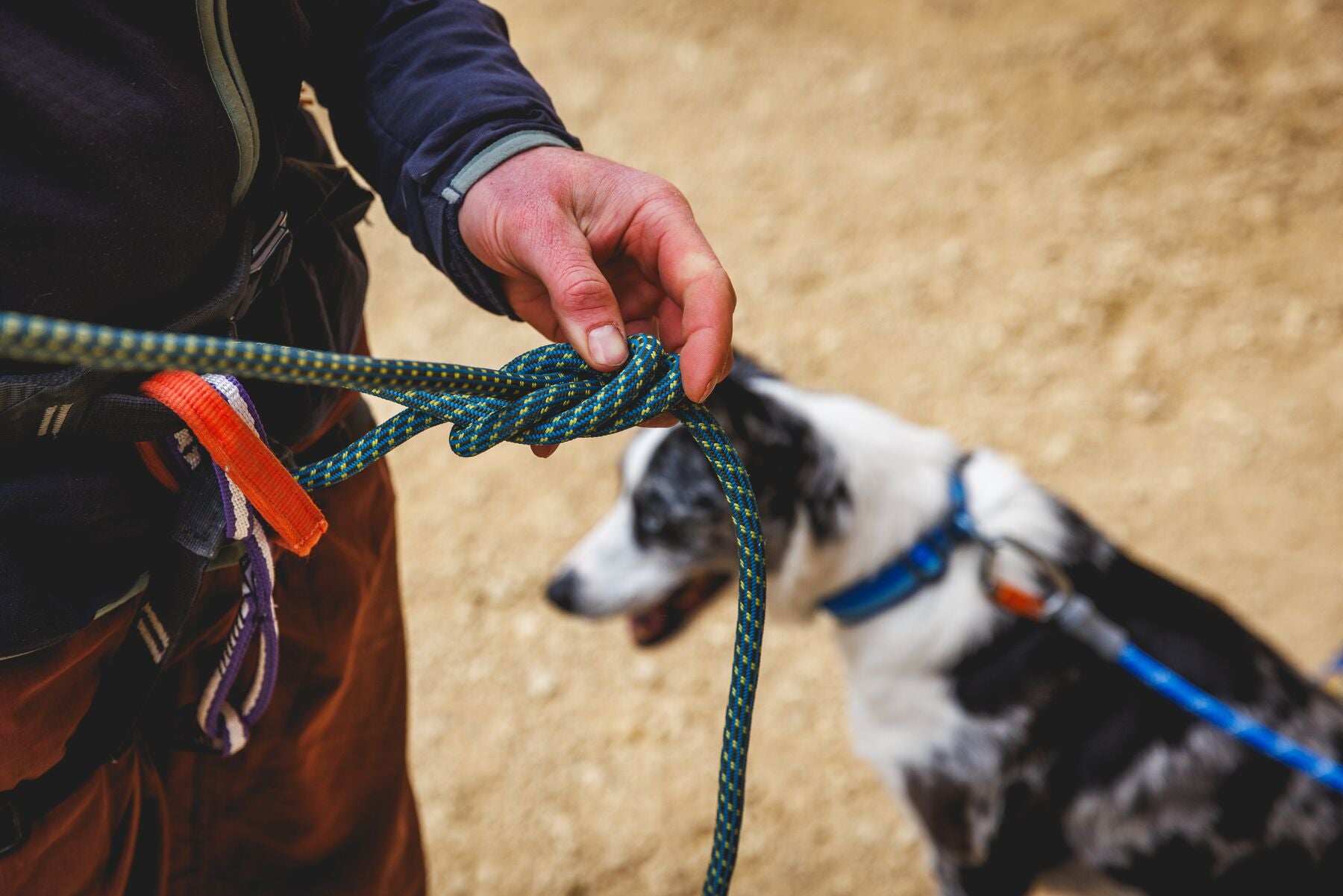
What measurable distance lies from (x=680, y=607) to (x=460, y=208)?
1238mm

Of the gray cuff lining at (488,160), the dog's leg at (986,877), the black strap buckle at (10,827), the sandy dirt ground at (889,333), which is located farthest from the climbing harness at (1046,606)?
the black strap buckle at (10,827)

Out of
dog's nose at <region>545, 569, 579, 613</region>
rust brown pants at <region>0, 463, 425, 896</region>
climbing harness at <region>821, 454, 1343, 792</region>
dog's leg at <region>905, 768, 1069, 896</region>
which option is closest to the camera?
rust brown pants at <region>0, 463, 425, 896</region>

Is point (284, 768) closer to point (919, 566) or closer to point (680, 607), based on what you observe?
point (680, 607)

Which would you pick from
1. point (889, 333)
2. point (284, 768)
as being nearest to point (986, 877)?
point (284, 768)

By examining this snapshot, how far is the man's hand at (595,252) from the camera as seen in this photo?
39.3 inches

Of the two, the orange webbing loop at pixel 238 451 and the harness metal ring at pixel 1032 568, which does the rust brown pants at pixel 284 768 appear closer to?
the orange webbing loop at pixel 238 451

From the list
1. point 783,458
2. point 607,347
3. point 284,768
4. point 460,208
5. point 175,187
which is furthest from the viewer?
point 783,458

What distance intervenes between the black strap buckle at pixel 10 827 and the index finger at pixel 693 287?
751 millimetres

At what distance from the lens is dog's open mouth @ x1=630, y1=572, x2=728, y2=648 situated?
2.12m

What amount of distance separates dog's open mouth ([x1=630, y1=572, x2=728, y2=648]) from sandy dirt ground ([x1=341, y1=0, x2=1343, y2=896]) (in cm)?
58

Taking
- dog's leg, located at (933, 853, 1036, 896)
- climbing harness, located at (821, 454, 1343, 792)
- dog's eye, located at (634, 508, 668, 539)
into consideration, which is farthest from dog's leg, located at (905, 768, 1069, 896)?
dog's eye, located at (634, 508, 668, 539)

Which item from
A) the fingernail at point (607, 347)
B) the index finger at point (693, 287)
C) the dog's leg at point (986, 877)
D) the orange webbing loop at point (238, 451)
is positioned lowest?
the dog's leg at point (986, 877)

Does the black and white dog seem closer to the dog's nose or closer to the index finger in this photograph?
the dog's nose

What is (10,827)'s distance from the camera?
2.84 feet
